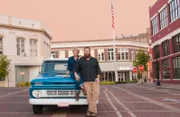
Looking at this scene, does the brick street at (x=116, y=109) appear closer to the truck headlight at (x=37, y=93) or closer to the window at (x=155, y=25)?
the truck headlight at (x=37, y=93)

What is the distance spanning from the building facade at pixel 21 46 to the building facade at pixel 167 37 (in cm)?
1971

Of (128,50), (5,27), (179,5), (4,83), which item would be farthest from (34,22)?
(128,50)

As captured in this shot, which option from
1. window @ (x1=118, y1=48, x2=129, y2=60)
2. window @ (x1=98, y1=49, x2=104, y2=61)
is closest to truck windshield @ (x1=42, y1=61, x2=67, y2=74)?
window @ (x1=98, y1=49, x2=104, y2=61)

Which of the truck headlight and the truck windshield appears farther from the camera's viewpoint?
the truck windshield

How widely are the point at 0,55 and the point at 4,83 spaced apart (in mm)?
4386

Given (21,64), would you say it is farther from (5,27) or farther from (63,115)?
(63,115)

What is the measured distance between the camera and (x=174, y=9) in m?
37.8

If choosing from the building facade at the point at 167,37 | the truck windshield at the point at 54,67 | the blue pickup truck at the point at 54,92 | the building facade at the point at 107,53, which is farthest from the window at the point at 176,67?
the building facade at the point at 107,53

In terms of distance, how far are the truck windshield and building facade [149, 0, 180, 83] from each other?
25737 mm

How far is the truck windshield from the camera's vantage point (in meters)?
12.4

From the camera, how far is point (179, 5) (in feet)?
116

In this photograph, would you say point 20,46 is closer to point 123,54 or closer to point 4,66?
point 4,66

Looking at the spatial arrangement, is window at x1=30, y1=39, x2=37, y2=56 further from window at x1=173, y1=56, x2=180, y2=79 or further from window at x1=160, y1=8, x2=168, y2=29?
window at x1=173, y1=56, x2=180, y2=79

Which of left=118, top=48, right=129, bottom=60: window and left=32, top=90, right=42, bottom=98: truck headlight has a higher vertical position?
left=118, top=48, right=129, bottom=60: window
